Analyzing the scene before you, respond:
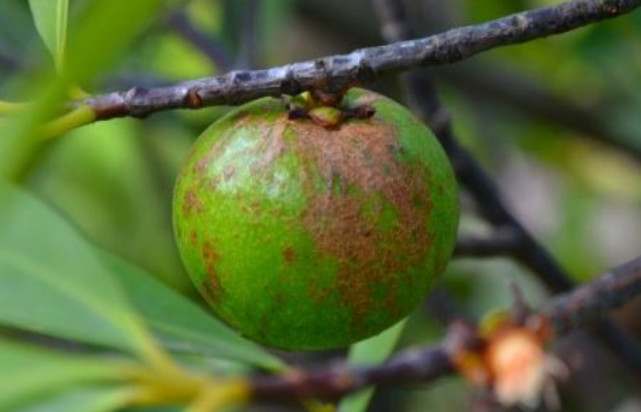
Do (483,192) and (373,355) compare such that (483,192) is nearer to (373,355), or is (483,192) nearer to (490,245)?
(490,245)

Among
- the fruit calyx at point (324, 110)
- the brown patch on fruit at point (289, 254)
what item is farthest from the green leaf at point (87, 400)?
the fruit calyx at point (324, 110)

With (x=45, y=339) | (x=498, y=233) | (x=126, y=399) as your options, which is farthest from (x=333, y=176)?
(x=45, y=339)

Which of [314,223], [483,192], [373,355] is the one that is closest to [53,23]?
[314,223]

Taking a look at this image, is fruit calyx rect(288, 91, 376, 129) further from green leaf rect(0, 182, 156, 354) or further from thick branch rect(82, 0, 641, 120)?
green leaf rect(0, 182, 156, 354)

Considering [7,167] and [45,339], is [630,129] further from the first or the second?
[7,167]

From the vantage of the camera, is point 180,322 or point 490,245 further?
point 490,245

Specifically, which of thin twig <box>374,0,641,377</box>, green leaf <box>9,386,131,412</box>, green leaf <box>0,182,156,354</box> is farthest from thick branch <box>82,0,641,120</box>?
thin twig <box>374,0,641,377</box>
